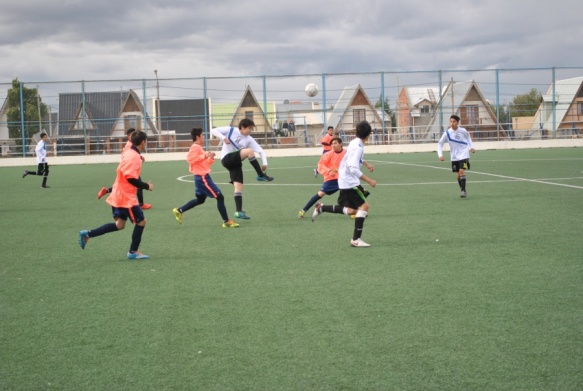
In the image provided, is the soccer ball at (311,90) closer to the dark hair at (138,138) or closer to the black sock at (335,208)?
the black sock at (335,208)

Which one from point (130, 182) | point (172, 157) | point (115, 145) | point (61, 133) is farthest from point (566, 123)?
point (130, 182)

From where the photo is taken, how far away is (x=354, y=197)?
976 centimetres

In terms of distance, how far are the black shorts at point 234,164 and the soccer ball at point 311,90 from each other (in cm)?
3043

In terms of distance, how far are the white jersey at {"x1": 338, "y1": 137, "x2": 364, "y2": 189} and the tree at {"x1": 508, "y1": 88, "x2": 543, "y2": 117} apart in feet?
124

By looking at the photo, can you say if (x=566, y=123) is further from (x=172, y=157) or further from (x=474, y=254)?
(x=474, y=254)

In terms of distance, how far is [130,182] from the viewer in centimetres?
862

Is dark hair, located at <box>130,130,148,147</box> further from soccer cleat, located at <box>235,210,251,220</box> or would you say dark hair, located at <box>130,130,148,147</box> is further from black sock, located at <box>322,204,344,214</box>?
soccer cleat, located at <box>235,210,251,220</box>

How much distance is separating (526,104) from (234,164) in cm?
3615

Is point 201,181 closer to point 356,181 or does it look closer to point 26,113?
point 356,181

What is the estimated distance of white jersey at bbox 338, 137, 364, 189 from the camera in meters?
9.49

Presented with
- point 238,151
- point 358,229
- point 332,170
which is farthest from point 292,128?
point 358,229

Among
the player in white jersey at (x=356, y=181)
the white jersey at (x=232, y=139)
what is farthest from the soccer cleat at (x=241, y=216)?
the player in white jersey at (x=356, y=181)

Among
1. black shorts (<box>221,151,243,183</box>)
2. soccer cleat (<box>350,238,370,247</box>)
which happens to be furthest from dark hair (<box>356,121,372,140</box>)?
black shorts (<box>221,151,243,183</box>)

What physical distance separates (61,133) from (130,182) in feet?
125
